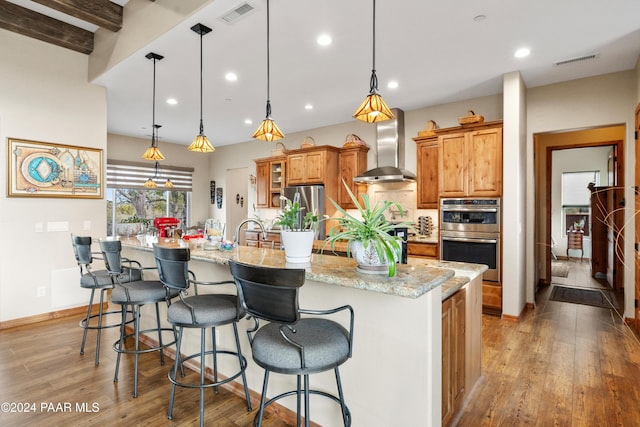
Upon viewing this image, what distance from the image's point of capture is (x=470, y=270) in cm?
234

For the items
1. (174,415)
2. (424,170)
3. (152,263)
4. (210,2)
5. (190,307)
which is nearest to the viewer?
(190,307)

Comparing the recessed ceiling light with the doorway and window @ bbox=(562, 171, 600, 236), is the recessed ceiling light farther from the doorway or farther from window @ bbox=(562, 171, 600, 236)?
window @ bbox=(562, 171, 600, 236)

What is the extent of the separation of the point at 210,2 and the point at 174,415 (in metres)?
2.96

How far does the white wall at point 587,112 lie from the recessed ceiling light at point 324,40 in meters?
2.86

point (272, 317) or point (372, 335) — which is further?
point (372, 335)

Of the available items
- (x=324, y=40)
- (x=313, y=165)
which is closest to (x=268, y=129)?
(x=324, y=40)

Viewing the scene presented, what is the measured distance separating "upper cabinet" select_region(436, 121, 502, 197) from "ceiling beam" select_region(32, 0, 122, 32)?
402 centimetres

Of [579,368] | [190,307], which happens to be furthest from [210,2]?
[579,368]

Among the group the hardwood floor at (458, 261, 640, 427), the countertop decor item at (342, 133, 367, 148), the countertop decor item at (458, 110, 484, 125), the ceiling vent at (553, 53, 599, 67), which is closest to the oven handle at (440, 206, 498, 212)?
the countertop decor item at (458, 110, 484, 125)

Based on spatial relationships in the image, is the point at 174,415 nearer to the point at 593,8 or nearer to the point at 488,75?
the point at 593,8

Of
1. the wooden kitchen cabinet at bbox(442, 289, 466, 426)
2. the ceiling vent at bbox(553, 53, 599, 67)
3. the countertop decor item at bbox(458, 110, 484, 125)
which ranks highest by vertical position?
the ceiling vent at bbox(553, 53, 599, 67)

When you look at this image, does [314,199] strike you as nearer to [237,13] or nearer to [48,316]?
[237,13]

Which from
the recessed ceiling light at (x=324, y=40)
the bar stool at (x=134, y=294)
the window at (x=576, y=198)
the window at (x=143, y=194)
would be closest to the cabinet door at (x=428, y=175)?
the recessed ceiling light at (x=324, y=40)

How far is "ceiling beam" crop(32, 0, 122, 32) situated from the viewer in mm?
3229
